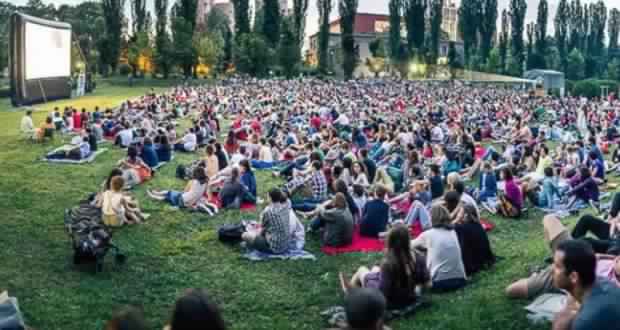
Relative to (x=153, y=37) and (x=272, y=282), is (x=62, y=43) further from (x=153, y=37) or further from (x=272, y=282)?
(x=272, y=282)

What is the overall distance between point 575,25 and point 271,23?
51.0 metres

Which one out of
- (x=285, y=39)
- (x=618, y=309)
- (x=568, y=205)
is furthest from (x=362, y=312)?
(x=285, y=39)

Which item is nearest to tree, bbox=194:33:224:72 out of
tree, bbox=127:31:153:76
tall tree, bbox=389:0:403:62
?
tree, bbox=127:31:153:76

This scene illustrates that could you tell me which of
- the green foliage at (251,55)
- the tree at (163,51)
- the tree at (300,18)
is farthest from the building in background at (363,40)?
the tree at (163,51)

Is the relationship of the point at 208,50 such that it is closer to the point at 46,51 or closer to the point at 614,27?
the point at 46,51

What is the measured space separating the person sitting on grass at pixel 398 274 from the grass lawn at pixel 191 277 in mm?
285

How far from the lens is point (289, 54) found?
66.4m

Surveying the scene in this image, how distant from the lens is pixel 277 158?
18.2 meters

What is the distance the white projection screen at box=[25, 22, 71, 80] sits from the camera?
31.2 metres

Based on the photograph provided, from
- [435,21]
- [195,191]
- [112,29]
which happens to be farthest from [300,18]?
[195,191]

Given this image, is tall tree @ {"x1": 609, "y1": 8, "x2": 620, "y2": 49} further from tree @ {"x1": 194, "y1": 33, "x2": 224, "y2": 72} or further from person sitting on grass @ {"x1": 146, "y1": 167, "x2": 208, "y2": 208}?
person sitting on grass @ {"x1": 146, "y1": 167, "x2": 208, "y2": 208}

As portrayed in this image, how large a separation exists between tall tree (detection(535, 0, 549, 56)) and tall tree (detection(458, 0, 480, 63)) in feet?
26.8

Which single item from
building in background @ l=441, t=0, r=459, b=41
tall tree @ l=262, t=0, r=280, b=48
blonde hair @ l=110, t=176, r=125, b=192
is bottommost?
blonde hair @ l=110, t=176, r=125, b=192

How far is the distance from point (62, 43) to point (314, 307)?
35.5m
